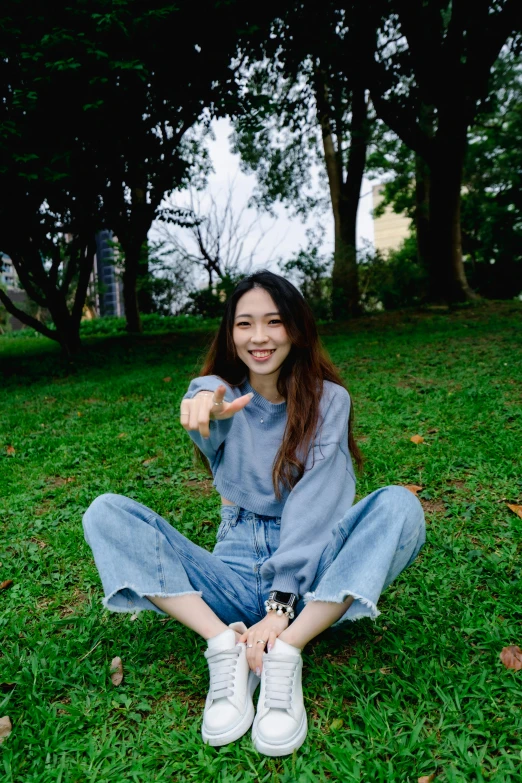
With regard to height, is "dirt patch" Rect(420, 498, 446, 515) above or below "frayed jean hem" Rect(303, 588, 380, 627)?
below

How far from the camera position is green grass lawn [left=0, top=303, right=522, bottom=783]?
1602 mm

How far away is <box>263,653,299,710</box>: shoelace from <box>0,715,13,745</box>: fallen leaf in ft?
2.64

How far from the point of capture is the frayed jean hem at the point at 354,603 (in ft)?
5.36

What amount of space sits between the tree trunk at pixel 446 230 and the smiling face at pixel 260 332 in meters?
9.44

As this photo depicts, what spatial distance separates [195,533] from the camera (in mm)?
3053

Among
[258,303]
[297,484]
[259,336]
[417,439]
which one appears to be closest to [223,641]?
[297,484]

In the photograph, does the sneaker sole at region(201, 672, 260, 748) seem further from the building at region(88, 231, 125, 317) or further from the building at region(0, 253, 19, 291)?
the building at region(88, 231, 125, 317)

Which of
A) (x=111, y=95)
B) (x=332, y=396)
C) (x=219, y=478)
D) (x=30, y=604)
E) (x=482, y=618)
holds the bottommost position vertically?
(x=30, y=604)

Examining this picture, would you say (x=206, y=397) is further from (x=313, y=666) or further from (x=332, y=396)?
(x=313, y=666)

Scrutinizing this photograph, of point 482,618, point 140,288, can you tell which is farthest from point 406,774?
point 140,288

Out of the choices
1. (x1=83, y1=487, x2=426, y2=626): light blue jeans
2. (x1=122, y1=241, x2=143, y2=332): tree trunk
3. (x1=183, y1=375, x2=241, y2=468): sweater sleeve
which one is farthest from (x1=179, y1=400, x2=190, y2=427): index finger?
(x1=122, y1=241, x2=143, y2=332): tree trunk

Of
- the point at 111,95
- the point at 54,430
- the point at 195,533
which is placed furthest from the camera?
the point at 111,95

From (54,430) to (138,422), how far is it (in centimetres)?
74

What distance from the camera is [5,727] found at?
1.78 metres
